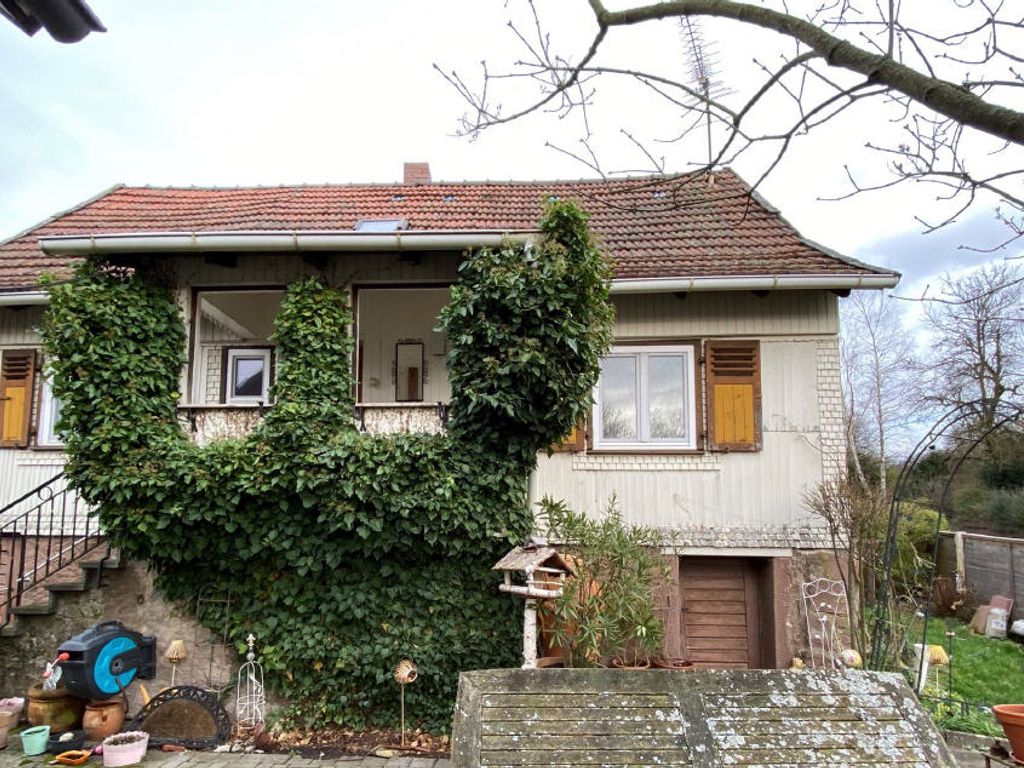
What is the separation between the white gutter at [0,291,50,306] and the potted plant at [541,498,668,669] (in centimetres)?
689

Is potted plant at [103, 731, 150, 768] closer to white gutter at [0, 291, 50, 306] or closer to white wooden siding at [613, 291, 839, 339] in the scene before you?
white gutter at [0, 291, 50, 306]

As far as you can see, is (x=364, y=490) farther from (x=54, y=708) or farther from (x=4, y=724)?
(x=4, y=724)

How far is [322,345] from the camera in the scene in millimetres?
7172

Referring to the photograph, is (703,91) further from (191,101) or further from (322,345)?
(191,101)

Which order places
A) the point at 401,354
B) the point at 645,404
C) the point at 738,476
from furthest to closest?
the point at 401,354 < the point at 645,404 < the point at 738,476

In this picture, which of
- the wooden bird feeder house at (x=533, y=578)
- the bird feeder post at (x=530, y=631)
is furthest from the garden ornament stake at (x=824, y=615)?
the bird feeder post at (x=530, y=631)

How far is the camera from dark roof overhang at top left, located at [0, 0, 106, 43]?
174 centimetres

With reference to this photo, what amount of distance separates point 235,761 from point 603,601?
12.2 feet

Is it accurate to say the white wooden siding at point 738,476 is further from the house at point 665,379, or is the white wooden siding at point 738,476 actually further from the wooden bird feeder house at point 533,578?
the wooden bird feeder house at point 533,578

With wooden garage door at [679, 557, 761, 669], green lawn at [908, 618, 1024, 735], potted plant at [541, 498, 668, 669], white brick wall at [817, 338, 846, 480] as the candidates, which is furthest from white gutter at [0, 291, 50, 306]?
green lawn at [908, 618, 1024, 735]

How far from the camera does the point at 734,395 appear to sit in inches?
317

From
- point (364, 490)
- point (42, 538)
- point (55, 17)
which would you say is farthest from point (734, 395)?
point (42, 538)

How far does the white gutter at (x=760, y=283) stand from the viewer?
772cm

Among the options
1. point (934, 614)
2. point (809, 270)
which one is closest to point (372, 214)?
point (809, 270)
